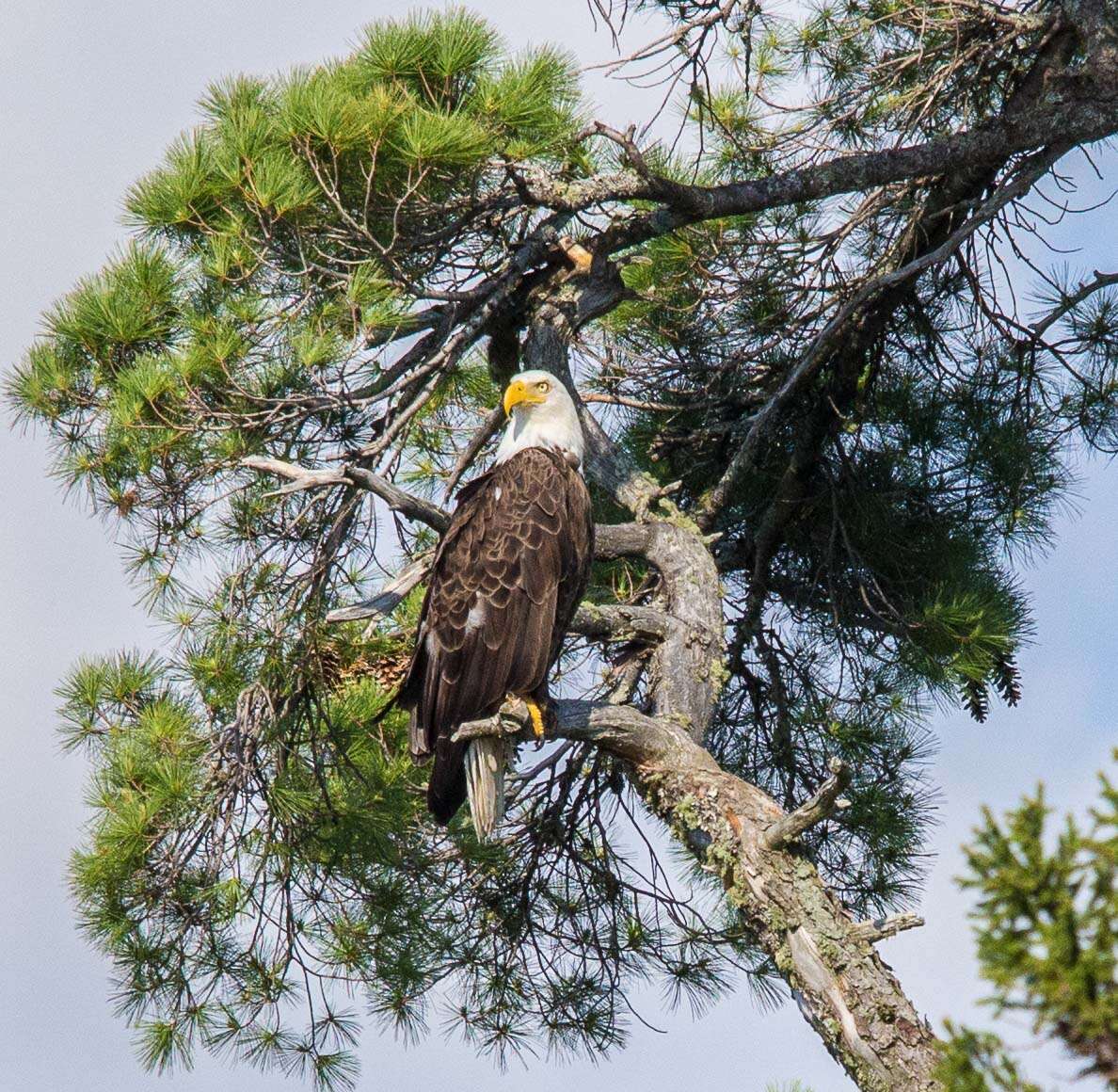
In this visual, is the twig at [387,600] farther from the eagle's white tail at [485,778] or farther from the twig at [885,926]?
the twig at [885,926]

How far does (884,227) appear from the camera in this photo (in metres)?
5.28

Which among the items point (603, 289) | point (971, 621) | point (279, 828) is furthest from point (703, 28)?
point (279, 828)

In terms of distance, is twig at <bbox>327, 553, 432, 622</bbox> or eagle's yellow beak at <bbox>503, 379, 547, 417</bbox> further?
eagle's yellow beak at <bbox>503, 379, 547, 417</bbox>

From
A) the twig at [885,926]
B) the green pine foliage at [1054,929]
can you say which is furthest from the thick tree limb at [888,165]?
the green pine foliage at [1054,929]

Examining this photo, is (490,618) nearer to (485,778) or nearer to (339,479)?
(485,778)

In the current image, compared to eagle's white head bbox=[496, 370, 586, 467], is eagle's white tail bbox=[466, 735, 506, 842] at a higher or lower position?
lower

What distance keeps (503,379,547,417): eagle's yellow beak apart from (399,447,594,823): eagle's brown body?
322 mm

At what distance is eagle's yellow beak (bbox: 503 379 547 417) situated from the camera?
4.52 meters

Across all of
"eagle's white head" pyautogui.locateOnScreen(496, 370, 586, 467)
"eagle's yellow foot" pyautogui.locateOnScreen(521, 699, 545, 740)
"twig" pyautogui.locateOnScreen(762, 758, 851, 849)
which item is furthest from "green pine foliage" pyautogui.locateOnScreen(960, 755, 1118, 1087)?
"eagle's white head" pyautogui.locateOnScreen(496, 370, 586, 467)

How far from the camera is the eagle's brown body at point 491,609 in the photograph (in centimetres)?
409

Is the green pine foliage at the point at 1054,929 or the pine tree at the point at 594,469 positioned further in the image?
the pine tree at the point at 594,469

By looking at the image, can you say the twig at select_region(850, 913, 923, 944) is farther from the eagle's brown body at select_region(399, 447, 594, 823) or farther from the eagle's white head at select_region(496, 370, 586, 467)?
the eagle's white head at select_region(496, 370, 586, 467)

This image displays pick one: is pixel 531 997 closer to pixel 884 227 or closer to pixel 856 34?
pixel 884 227

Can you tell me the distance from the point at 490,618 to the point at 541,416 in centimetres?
78
